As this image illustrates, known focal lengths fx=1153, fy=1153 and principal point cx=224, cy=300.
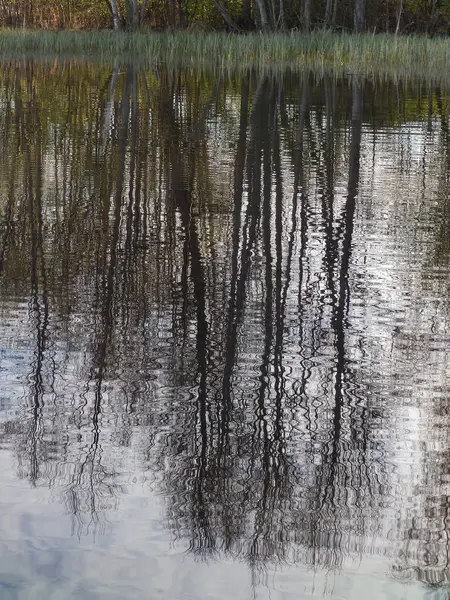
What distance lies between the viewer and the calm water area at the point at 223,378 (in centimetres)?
281

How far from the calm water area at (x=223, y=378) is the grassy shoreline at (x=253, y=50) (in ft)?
45.2

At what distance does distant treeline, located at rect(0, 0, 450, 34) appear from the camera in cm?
3114

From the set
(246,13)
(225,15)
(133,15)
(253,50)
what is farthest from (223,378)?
(246,13)

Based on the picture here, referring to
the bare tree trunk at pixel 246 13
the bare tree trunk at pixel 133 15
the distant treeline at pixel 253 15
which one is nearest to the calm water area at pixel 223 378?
the distant treeline at pixel 253 15

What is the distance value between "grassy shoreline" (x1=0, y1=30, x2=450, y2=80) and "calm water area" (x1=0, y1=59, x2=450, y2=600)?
45.2 ft

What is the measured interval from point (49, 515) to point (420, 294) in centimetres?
276

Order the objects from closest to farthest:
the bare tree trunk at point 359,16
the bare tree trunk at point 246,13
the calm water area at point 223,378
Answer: the calm water area at point 223,378
the bare tree trunk at point 359,16
the bare tree trunk at point 246,13

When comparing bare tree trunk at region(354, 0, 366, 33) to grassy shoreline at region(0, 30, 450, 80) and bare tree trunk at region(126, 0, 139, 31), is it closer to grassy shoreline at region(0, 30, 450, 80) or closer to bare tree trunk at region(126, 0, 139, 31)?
grassy shoreline at region(0, 30, 450, 80)

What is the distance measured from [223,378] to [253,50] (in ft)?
70.5

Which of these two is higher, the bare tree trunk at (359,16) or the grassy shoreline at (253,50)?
the bare tree trunk at (359,16)

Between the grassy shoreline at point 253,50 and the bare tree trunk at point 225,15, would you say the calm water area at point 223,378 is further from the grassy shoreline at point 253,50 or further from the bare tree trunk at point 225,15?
the bare tree trunk at point 225,15

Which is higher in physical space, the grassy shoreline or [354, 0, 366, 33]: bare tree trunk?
[354, 0, 366, 33]: bare tree trunk

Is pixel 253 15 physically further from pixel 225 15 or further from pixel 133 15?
pixel 133 15

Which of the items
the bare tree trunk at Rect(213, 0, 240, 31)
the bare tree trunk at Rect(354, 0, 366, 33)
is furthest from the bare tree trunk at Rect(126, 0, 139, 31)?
the bare tree trunk at Rect(354, 0, 366, 33)
